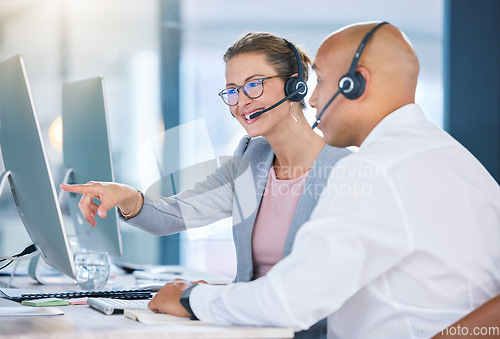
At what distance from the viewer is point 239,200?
1.79 m

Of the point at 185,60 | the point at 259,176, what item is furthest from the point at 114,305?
the point at 185,60

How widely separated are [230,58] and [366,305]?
3.24 ft

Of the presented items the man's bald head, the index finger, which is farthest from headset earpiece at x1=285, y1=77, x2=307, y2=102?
the index finger

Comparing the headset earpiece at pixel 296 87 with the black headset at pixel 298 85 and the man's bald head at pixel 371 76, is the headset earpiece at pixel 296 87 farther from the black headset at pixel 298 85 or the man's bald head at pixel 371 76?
the man's bald head at pixel 371 76

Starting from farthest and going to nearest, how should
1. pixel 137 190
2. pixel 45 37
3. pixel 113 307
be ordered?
pixel 45 37
pixel 137 190
pixel 113 307

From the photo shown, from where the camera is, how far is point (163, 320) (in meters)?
1.06

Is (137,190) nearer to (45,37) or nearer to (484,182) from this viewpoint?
(484,182)

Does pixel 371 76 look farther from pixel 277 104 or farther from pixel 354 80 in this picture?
pixel 277 104

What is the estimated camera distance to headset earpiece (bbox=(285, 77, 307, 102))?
1752mm

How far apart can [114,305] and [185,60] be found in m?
3.33

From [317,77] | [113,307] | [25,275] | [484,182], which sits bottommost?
[25,275]

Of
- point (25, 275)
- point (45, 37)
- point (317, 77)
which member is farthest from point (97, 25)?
point (317, 77)

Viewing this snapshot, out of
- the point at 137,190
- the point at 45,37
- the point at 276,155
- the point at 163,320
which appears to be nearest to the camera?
the point at 163,320

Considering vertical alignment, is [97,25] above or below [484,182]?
above
